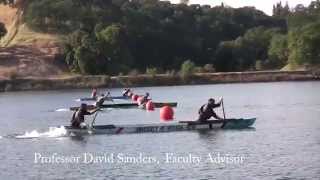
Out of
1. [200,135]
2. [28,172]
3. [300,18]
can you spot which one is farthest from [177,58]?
[28,172]

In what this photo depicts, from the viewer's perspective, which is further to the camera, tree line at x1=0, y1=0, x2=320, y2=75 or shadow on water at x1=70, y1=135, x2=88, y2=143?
tree line at x1=0, y1=0, x2=320, y2=75

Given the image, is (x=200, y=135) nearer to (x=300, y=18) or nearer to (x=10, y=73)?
(x=10, y=73)

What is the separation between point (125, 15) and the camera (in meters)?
180

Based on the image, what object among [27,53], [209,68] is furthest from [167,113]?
[27,53]

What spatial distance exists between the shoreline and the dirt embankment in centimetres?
514

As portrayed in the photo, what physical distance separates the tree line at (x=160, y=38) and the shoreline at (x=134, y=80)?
17.6 ft

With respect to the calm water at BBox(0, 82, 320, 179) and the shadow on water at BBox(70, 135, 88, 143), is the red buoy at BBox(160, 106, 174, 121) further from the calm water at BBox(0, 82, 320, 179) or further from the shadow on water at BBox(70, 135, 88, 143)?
the shadow on water at BBox(70, 135, 88, 143)

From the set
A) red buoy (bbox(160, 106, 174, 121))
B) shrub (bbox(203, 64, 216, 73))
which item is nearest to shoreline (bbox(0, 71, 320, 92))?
shrub (bbox(203, 64, 216, 73))

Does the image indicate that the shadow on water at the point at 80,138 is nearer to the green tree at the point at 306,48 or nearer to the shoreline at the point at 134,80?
the shoreline at the point at 134,80

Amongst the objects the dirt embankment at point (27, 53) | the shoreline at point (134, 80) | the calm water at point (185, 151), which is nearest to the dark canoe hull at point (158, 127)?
the calm water at point (185, 151)

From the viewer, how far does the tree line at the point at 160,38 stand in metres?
153

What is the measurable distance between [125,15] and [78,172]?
143469 millimetres

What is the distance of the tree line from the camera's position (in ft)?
501

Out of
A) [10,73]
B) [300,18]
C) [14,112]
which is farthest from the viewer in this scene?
[300,18]
